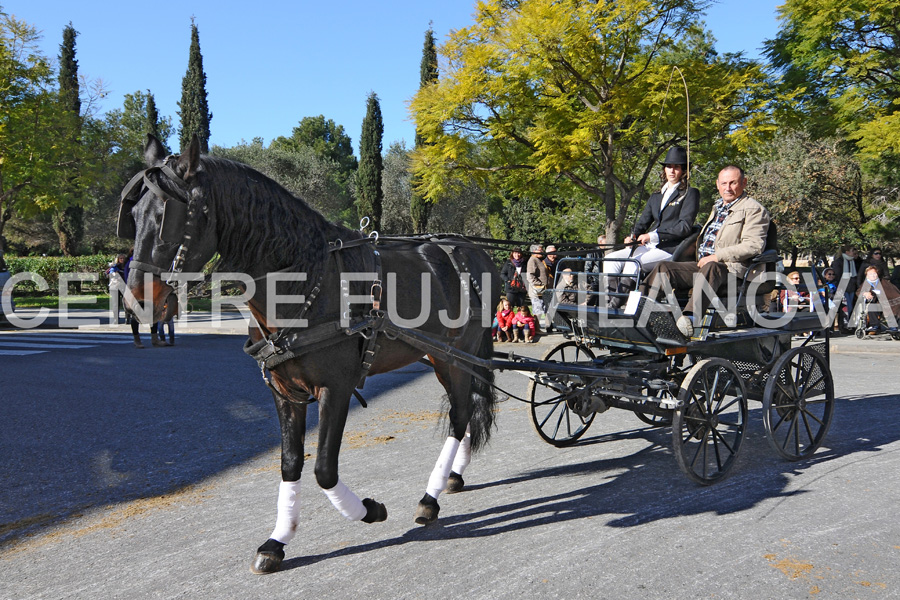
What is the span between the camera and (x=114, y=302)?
51.4 feet

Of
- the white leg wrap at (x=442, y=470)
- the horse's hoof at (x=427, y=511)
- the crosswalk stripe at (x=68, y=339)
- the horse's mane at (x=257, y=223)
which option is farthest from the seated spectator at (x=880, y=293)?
the crosswalk stripe at (x=68, y=339)

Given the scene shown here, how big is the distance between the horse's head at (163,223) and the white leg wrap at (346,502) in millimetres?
1331

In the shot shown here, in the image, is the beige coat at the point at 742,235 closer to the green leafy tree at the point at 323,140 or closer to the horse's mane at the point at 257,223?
the horse's mane at the point at 257,223

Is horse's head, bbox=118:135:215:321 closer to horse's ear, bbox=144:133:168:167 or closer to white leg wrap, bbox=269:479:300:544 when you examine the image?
horse's ear, bbox=144:133:168:167

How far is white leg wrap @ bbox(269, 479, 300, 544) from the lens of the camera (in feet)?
11.4

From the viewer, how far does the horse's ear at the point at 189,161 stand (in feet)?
9.78

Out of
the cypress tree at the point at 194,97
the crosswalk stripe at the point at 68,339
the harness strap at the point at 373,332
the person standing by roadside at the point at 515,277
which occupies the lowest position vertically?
the crosswalk stripe at the point at 68,339

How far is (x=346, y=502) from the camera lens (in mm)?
3633

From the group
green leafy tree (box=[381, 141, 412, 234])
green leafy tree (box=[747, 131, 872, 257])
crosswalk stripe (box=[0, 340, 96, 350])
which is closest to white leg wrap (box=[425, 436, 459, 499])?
crosswalk stripe (box=[0, 340, 96, 350])

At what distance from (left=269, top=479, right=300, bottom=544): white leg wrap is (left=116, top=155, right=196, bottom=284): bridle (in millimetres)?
1304

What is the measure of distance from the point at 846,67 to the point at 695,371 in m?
16.3

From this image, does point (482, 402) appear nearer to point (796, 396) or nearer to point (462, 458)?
point (462, 458)

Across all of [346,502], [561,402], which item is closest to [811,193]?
[561,402]

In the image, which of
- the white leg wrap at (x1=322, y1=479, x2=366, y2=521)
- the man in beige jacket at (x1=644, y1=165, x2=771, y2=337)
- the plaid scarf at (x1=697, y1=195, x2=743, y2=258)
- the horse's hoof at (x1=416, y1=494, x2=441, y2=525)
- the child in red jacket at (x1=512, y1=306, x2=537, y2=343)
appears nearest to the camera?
the white leg wrap at (x1=322, y1=479, x2=366, y2=521)
